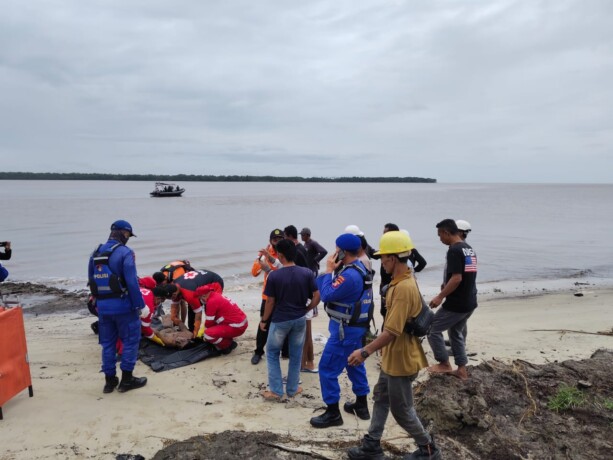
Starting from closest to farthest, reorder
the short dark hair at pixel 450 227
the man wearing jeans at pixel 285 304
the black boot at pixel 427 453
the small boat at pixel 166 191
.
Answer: the black boot at pixel 427 453, the man wearing jeans at pixel 285 304, the short dark hair at pixel 450 227, the small boat at pixel 166 191

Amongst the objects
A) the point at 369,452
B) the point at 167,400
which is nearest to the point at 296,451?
the point at 369,452

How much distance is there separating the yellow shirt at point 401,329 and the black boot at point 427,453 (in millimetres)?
682

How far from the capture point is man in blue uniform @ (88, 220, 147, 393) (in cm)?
489

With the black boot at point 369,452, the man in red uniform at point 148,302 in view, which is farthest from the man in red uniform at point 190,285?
the black boot at point 369,452

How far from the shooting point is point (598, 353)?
5.95 metres

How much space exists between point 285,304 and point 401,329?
1891mm

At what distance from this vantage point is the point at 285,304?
485 centimetres

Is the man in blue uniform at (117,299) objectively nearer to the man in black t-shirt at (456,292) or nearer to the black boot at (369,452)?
the black boot at (369,452)

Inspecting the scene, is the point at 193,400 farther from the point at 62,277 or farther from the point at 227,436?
the point at 62,277

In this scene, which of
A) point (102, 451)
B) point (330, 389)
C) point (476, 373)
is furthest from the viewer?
point (476, 373)

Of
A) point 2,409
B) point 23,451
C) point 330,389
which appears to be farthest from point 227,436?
point 2,409

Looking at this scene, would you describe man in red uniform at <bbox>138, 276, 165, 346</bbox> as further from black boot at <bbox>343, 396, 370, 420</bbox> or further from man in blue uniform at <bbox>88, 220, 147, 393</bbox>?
black boot at <bbox>343, 396, 370, 420</bbox>

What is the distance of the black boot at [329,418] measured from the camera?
14.0 feet

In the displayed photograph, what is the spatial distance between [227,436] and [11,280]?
1271cm
